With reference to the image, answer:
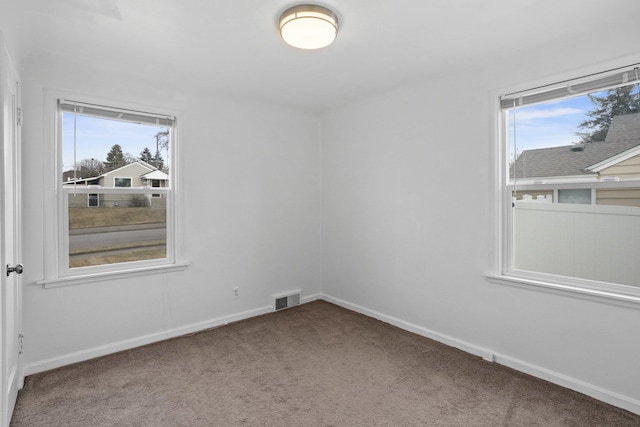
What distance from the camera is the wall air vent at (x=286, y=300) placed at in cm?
403

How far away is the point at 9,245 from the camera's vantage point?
2033mm

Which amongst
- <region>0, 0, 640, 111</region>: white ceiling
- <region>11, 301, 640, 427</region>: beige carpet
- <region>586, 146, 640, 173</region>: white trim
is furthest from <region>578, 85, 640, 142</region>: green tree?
<region>11, 301, 640, 427</region>: beige carpet

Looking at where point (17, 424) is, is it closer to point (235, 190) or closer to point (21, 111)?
point (21, 111)

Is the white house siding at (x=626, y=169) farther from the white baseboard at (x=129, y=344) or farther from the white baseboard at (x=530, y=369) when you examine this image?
the white baseboard at (x=129, y=344)

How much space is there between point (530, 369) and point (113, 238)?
3474mm

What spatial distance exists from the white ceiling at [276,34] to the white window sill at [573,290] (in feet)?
5.46

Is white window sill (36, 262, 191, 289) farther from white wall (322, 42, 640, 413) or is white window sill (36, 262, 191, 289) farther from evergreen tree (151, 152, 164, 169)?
white wall (322, 42, 640, 413)

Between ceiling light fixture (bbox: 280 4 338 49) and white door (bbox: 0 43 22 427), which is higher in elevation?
ceiling light fixture (bbox: 280 4 338 49)

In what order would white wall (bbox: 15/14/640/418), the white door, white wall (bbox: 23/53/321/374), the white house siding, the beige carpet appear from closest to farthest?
the white door
the beige carpet
the white house siding
white wall (bbox: 15/14/640/418)
white wall (bbox: 23/53/321/374)

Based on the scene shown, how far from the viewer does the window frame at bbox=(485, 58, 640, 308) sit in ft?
7.49

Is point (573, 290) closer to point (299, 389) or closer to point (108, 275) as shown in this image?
point (299, 389)

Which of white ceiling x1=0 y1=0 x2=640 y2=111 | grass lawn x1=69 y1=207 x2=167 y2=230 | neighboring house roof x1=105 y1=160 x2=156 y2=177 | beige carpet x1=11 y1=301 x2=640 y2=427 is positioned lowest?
beige carpet x1=11 y1=301 x2=640 y2=427

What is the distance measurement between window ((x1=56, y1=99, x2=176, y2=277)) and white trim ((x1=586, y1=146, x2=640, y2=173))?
11.1 ft

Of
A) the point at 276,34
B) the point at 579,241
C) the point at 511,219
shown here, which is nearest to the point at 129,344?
the point at 276,34
